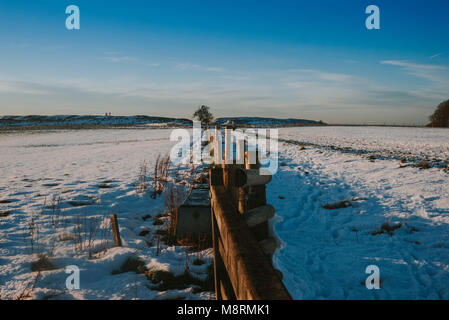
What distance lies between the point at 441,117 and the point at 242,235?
9089cm

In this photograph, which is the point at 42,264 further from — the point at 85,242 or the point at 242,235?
the point at 242,235

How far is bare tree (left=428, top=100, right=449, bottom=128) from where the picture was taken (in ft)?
218

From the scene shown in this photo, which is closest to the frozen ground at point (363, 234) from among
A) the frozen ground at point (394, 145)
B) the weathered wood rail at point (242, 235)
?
the weathered wood rail at point (242, 235)

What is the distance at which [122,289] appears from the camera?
3127mm

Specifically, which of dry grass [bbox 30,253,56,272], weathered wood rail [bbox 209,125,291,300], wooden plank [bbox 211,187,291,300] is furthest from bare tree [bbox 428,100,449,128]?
dry grass [bbox 30,253,56,272]

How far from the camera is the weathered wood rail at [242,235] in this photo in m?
1.17

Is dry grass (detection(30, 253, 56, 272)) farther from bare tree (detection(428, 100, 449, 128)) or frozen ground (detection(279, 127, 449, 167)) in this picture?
bare tree (detection(428, 100, 449, 128))

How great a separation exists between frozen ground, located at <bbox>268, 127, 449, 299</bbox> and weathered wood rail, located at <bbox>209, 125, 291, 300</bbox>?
122 centimetres

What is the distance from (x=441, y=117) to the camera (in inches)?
2687

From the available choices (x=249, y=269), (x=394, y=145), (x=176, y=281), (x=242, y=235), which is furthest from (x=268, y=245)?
(x=394, y=145)

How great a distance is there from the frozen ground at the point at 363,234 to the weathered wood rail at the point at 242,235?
1223mm

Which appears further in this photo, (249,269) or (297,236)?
(297,236)
